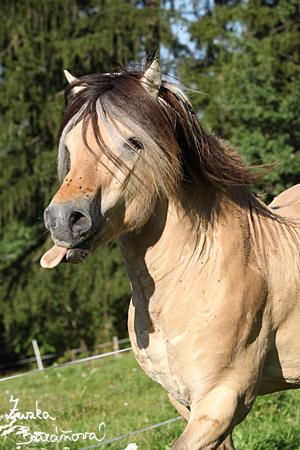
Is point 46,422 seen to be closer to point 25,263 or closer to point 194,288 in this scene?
point 194,288

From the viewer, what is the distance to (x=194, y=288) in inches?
136

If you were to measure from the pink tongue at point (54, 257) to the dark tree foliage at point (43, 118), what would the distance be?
1931 cm

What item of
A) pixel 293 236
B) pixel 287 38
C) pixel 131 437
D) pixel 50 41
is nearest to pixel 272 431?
pixel 131 437

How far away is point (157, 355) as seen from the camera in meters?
3.52

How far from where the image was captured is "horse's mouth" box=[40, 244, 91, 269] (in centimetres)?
304

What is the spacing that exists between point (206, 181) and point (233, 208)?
0.21 m

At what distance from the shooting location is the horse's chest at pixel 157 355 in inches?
135

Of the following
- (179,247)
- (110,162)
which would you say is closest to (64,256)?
(110,162)

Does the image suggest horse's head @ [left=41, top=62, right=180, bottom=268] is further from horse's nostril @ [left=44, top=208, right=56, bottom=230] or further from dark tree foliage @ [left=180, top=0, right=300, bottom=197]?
dark tree foliage @ [left=180, top=0, right=300, bottom=197]

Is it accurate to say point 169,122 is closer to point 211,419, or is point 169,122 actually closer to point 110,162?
point 110,162

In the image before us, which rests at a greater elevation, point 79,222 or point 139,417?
point 79,222

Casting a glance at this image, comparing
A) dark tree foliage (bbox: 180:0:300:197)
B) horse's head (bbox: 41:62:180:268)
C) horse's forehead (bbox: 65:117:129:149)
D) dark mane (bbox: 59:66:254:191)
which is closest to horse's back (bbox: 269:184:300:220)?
dark mane (bbox: 59:66:254:191)

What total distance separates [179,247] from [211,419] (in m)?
0.85

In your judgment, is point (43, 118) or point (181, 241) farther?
point (43, 118)
